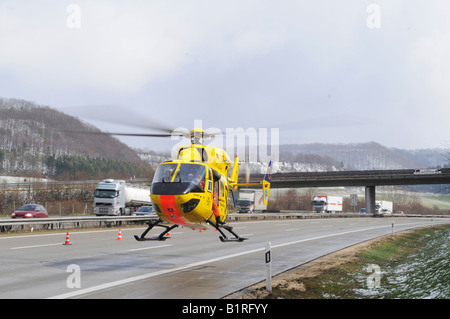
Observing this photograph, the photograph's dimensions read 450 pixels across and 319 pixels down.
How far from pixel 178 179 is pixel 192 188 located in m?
0.44

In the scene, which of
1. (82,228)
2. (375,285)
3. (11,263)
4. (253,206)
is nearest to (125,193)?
(82,228)

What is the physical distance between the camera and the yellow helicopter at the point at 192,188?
12461mm

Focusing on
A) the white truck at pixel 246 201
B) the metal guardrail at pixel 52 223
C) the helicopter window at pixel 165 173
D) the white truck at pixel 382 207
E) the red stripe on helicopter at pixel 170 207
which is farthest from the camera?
the white truck at pixel 382 207

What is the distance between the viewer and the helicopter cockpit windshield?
12445 mm

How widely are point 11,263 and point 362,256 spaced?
12.8m

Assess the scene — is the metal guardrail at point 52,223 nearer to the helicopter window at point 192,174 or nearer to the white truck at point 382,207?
the helicopter window at point 192,174

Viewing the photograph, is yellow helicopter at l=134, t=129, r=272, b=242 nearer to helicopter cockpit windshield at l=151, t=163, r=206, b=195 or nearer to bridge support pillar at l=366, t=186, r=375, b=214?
helicopter cockpit windshield at l=151, t=163, r=206, b=195

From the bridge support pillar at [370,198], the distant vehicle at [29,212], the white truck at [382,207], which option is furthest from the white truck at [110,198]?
the white truck at [382,207]

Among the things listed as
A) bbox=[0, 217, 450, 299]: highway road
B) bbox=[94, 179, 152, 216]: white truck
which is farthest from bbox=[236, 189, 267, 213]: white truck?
bbox=[0, 217, 450, 299]: highway road

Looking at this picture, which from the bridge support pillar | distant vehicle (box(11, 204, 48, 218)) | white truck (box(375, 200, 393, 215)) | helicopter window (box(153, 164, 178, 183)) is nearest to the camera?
helicopter window (box(153, 164, 178, 183))

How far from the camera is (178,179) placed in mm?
12562

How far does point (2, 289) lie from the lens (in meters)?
9.78

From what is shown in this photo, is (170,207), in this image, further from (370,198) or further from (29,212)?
(370,198)

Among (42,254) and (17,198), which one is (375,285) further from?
(17,198)
